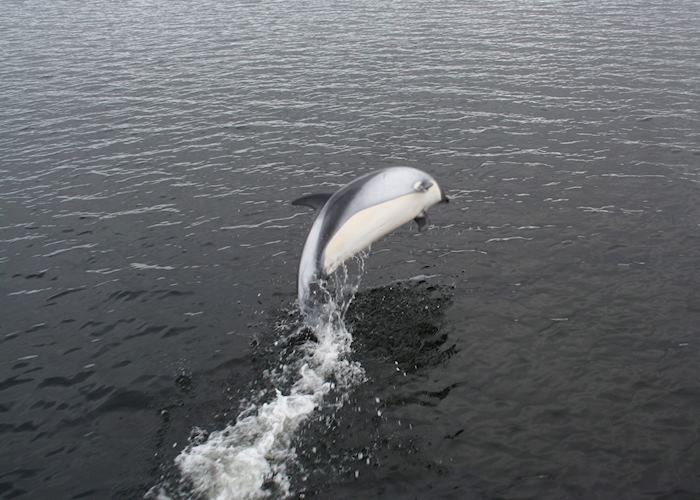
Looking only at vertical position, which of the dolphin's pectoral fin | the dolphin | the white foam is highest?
the dolphin

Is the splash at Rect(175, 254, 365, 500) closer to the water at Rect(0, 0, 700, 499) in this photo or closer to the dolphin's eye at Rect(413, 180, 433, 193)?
the water at Rect(0, 0, 700, 499)

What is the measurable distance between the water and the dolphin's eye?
3.83 metres

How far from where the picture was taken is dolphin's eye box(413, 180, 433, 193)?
15.2m

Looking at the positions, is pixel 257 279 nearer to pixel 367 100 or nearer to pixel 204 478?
pixel 204 478

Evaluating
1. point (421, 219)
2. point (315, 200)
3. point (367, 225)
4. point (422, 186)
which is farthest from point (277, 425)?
point (422, 186)

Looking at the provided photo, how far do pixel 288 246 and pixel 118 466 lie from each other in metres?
9.78

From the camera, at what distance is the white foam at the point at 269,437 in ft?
39.2

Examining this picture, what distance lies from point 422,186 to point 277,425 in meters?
6.88

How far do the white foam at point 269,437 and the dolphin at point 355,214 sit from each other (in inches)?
65.5

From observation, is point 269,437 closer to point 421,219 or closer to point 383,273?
point 421,219

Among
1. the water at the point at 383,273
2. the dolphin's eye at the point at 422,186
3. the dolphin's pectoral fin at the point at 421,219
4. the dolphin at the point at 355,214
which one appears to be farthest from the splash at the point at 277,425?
the dolphin's eye at the point at 422,186

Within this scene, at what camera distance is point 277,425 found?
13281 mm

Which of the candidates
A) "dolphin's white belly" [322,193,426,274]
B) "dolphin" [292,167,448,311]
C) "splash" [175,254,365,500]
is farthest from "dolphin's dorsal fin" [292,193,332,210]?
"splash" [175,254,365,500]

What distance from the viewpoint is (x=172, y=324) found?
1717cm
